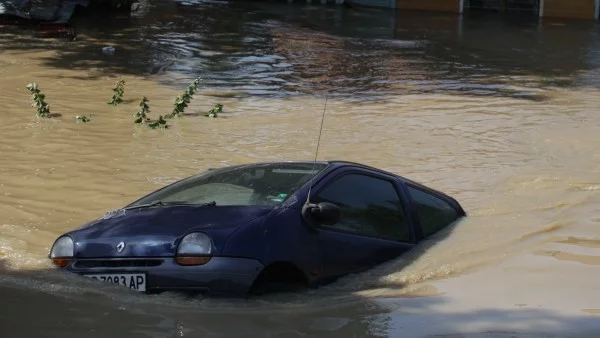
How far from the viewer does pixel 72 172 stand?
442 inches

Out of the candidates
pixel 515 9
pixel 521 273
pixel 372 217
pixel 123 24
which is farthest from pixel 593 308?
pixel 515 9

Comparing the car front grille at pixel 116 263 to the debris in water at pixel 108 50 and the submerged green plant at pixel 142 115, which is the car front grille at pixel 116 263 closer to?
the submerged green plant at pixel 142 115

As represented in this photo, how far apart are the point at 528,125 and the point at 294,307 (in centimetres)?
1004

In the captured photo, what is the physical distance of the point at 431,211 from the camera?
776cm

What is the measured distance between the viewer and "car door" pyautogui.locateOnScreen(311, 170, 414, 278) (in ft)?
21.1

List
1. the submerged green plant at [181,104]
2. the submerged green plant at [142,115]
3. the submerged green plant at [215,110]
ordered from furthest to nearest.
Answer: the submerged green plant at [215,110], the submerged green plant at [181,104], the submerged green plant at [142,115]

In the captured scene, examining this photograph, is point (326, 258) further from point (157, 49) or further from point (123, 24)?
point (123, 24)

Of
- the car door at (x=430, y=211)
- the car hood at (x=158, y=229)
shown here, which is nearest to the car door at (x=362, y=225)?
the car door at (x=430, y=211)

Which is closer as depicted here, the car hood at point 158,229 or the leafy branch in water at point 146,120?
the car hood at point 158,229

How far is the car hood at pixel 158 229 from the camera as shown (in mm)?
5918

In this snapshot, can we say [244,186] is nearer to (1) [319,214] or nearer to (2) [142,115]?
(1) [319,214]

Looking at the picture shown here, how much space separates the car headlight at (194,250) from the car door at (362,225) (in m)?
0.88

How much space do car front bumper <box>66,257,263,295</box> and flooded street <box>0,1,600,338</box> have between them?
0.34 feet

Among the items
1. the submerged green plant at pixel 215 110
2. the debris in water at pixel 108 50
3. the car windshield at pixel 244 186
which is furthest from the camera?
the debris in water at pixel 108 50
